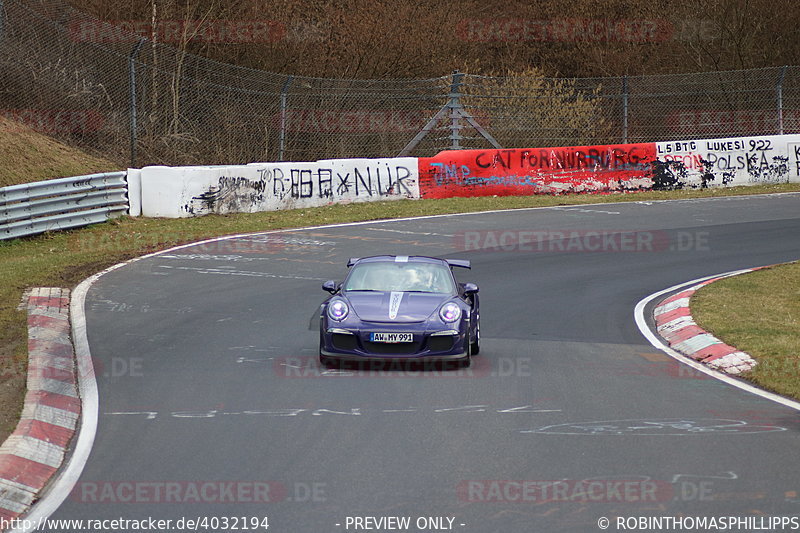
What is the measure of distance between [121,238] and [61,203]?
1505 mm

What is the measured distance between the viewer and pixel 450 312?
35.1 ft

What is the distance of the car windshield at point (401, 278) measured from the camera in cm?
1147

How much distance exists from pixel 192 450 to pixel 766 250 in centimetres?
1405

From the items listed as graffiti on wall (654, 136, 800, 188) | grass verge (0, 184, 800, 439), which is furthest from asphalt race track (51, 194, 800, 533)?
graffiti on wall (654, 136, 800, 188)

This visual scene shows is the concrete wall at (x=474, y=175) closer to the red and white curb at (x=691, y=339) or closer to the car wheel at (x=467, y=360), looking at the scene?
the red and white curb at (x=691, y=339)

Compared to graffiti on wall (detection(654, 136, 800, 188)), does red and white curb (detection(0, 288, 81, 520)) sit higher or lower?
lower

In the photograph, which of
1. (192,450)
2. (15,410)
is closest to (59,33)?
(15,410)

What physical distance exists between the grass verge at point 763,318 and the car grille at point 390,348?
3295mm

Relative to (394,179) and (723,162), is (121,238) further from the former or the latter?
(723,162)

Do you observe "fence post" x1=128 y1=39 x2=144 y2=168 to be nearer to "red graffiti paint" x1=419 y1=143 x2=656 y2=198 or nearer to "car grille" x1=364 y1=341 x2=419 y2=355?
"red graffiti paint" x1=419 y1=143 x2=656 y2=198

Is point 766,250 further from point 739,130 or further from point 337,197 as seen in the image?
point 739,130

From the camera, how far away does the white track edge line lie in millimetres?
9477

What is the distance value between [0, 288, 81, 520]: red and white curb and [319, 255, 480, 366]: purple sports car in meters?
2.55

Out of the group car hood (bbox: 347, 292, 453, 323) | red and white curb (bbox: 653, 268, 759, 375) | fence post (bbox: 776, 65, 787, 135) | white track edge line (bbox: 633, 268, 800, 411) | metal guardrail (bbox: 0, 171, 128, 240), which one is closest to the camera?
white track edge line (bbox: 633, 268, 800, 411)
